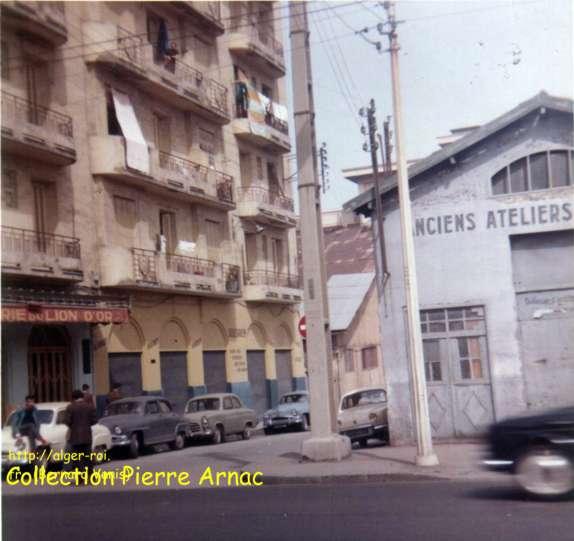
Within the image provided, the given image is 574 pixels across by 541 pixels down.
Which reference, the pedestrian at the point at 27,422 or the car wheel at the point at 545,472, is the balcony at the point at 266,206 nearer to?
the pedestrian at the point at 27,422

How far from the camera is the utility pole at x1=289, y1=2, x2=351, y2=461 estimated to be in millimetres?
15500

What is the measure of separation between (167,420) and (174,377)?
4.23 feet

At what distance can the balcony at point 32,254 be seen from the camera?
35.6ft

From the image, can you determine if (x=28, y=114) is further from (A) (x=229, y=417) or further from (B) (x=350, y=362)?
(B) (x=350, y=362)

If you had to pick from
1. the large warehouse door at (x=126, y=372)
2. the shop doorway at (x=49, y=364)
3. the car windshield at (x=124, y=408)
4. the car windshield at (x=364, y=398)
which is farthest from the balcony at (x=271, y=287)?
the shop doorway at (x=49, y=364)

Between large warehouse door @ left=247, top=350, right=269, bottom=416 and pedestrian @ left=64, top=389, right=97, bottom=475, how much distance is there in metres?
10.3

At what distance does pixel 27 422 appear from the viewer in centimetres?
1036

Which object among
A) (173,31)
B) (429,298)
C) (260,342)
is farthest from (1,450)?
(260,342)

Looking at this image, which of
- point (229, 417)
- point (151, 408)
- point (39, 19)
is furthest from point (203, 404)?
point (39, 19)

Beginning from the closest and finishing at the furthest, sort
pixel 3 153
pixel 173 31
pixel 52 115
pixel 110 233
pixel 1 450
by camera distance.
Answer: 1. pixel 1 450
2. pixel 3 153
3. pixel 52 115
4. pixel 110 233
5. pixel 173 31

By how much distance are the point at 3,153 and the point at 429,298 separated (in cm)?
990

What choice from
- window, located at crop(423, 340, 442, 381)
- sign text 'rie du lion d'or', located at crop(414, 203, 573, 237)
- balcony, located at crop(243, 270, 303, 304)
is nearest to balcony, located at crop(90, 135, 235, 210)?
balcony, located at crop(243, 270, 303, 304)

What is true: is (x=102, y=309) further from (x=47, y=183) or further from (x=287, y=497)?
(x=287, y=497)

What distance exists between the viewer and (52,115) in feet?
40.4
